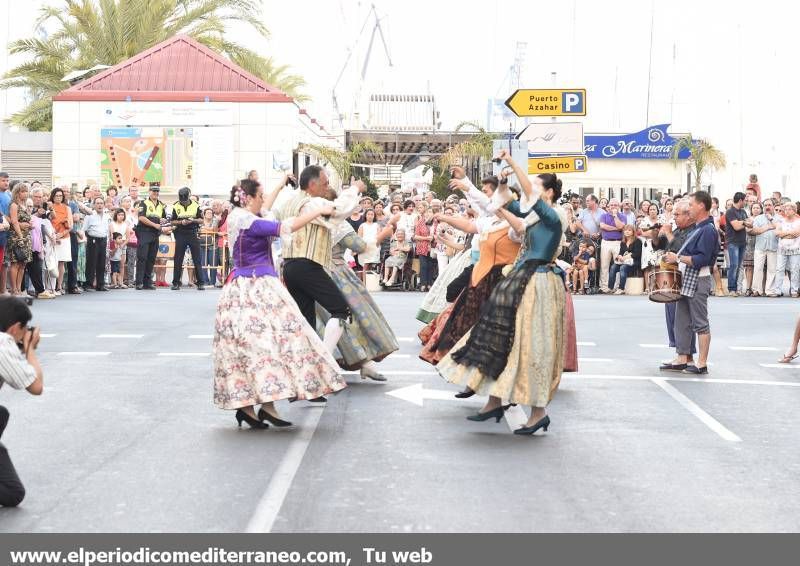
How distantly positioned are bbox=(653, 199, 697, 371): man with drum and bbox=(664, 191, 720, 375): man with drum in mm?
78

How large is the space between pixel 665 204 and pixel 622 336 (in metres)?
10.9

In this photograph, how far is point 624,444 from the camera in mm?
8539

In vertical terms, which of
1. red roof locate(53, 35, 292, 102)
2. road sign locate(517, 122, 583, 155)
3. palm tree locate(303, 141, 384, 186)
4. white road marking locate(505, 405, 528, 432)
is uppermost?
red roof locate(53, 35, 292, 102)

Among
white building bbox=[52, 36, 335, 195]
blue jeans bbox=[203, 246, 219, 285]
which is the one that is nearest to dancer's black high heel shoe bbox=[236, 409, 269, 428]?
blue jeans bbox=[203, 246, 219, 285]

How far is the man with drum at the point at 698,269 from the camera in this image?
12.8 m

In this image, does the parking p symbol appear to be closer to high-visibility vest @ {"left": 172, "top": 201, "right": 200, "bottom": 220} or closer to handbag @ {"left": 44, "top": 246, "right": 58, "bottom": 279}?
high-visibility vest @ {"left": 172, "top": 201, "right": 200, "bottom": 220}

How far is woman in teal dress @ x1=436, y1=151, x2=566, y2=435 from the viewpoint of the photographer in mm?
8648

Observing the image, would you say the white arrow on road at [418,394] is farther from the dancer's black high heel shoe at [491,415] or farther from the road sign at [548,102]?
the road sign at [548,102]

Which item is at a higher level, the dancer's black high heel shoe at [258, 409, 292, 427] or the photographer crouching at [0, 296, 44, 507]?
the photographer crouching at [0, 296, 44, 507]

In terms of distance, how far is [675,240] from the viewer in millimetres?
13688

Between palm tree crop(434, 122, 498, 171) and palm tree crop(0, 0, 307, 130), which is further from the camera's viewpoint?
palm tree crop(434, 122, 498, 171)

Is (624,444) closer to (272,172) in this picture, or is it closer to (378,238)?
(378,238)

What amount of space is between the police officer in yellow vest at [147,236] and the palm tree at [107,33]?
56.1 ft
